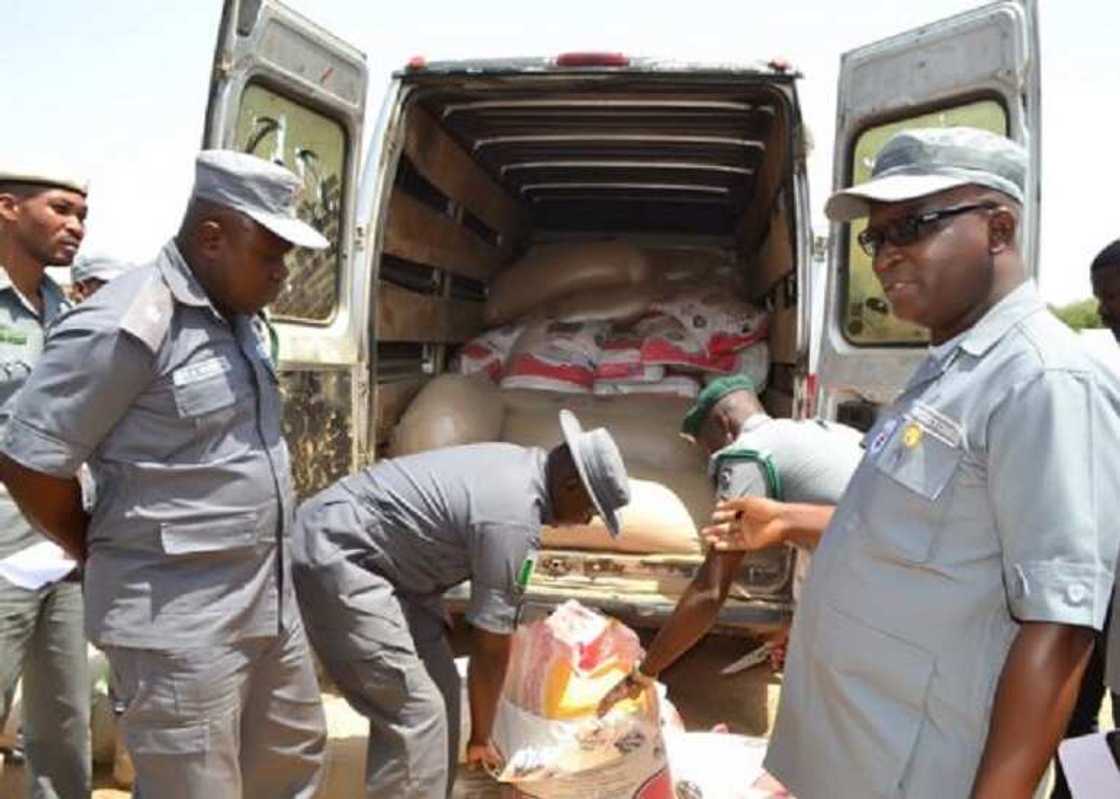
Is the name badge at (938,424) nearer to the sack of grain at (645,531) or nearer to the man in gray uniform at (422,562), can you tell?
the man in gray uniform at (422,562)

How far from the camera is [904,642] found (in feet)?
4.50

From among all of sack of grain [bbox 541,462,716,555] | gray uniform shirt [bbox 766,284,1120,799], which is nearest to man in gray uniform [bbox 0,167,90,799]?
sack of grain [bbox 541,462,716,555]

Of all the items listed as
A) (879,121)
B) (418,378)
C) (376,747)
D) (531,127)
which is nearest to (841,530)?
(376,747)

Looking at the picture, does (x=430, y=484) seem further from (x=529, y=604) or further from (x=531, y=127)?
A: (x=531, y=127)

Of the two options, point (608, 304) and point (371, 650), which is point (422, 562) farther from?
point (608, 304)

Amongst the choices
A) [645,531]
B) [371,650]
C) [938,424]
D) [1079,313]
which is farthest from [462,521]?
[1079,313]

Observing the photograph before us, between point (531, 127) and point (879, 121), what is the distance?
210 centimetres

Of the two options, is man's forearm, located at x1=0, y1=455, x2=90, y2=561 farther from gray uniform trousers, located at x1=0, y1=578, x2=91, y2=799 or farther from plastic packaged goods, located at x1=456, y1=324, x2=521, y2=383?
plastic packaged goods, located at x1=456, y1=324, x2=521, y2=383

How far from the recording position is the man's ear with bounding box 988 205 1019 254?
137 cm

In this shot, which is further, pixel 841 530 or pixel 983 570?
pixel 841 530

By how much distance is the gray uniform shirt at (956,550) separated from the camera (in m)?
1.23

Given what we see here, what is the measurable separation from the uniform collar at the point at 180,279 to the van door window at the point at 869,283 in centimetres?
189

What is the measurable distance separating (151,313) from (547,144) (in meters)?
3.48

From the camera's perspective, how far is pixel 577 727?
258 centimetres
